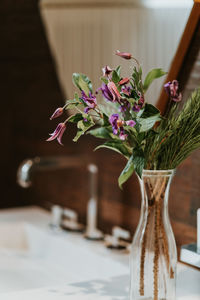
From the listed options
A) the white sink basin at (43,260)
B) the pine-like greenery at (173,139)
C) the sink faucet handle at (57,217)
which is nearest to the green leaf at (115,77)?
the pine-like greenery at (173,139)

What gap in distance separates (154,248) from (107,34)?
2.41 feet

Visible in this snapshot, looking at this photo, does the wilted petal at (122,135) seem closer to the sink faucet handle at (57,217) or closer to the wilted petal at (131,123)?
the wilted petal at (131,123)

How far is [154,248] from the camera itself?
103 centimetres

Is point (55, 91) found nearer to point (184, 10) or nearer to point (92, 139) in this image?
point (92, 139)

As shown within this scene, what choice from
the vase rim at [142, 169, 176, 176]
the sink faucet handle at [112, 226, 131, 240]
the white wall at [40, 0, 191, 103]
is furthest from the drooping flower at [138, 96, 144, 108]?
the sink faucet handle at [112, 226, 131, 240]

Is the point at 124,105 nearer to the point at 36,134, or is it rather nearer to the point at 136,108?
the point at 136,108

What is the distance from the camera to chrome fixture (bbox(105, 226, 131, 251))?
1533 millimetres

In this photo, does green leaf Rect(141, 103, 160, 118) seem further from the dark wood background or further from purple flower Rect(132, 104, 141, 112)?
the dark wood background

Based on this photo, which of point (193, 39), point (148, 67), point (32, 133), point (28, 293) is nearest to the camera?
point (28, 293)

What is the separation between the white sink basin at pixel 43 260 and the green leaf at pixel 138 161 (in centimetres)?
46

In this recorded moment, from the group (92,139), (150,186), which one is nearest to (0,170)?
(92,139)

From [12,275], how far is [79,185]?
43 centimetres

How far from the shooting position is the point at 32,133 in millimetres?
2146

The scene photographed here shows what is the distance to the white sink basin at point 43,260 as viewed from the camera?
4.76ft
